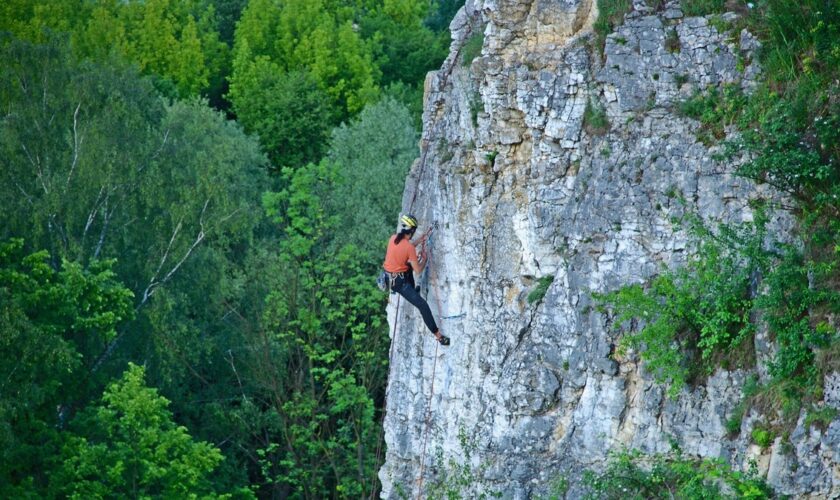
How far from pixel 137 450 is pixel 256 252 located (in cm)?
1173

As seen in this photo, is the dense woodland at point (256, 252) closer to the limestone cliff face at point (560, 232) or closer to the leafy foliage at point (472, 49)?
the limestone cliff face at point (560, 232)

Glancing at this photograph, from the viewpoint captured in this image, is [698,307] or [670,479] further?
[670,479]

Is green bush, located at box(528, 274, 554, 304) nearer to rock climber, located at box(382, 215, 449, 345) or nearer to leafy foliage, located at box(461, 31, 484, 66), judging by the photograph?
rock climber, located at box(382, 215, 449, 345)

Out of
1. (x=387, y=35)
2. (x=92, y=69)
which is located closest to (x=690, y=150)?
(x=92, y=69)

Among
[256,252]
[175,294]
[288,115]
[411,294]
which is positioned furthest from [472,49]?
[288,115]

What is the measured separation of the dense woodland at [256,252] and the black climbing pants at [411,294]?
12.5 feet

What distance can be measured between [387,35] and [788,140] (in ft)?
114

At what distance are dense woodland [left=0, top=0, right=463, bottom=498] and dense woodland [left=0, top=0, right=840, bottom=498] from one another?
0.07m

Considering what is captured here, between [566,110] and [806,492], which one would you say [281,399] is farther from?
[806,492]

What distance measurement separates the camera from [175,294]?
114ft

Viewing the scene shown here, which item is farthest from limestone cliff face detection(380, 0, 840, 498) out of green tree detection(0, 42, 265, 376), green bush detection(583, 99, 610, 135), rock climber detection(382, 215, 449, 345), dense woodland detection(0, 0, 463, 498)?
green tree detection(0, 42, 265, 376)

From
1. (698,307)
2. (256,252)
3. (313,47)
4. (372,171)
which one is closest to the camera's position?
(698,307)

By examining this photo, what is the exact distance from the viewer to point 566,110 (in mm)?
20797

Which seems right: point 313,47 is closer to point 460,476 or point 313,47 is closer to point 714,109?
point 460,476
